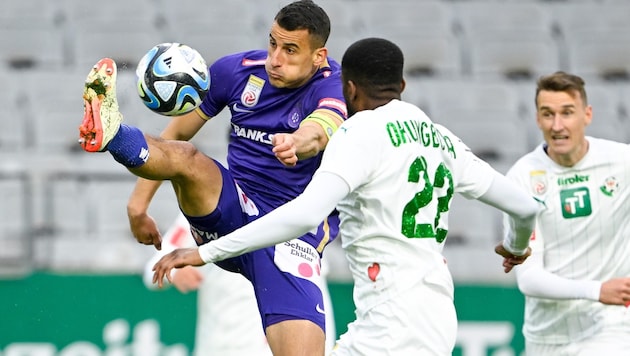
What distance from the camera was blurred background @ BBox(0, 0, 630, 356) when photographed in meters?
9.17

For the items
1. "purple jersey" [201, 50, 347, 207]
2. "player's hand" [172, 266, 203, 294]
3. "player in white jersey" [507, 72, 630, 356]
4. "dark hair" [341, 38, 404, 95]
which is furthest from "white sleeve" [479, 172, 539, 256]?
"player's hand" [172, 266, 203, 294]

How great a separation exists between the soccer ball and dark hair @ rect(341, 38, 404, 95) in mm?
970

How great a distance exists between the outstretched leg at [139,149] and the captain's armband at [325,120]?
62 cm

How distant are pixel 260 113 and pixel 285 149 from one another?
1152mm

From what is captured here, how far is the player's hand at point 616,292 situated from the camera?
6.45 m

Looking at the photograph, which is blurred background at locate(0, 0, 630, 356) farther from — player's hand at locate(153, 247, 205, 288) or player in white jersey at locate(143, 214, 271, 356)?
player's hand at locate(153, 247, 205, 288)

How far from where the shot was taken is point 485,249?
10.4m

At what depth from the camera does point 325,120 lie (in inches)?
223

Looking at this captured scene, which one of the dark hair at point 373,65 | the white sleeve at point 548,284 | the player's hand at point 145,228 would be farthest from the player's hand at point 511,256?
the player's hand at point 145,228

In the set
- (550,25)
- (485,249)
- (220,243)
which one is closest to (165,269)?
(220,243)

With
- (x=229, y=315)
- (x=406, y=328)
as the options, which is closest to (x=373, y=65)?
(x=406, y=328)

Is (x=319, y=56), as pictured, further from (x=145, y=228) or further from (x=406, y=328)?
(x=406, y=328)

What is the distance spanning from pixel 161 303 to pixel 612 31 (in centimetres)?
714

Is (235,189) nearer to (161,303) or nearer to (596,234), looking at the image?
(596,234)
